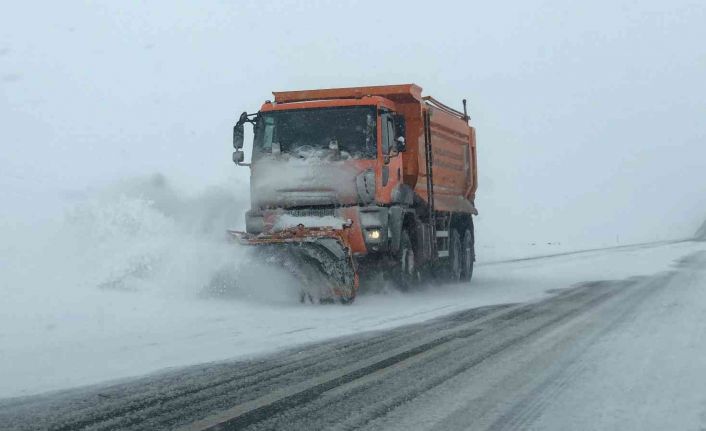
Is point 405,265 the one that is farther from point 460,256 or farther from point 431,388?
point 431,388

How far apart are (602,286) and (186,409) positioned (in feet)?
37.6

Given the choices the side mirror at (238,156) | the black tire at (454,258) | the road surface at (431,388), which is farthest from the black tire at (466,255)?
the road surface at (431,388)

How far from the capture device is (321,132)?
483 inches

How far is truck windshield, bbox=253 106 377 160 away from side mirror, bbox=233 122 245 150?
23 cm

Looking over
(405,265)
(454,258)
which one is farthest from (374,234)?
(454,258)

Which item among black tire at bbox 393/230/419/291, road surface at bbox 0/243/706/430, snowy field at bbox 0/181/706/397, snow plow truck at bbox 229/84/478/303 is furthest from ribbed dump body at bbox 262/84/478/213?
road surface at bbox 0/243/706/430

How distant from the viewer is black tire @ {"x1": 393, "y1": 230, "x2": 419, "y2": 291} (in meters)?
13.2

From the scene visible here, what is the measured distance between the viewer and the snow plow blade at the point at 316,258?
11.4m

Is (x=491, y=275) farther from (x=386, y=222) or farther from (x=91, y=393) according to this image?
(x=91, y=393)

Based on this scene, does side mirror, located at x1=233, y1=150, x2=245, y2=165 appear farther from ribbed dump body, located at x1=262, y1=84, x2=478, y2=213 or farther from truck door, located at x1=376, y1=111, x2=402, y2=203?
truck door, located at x1=376, y1=111, x2=402, y2=203

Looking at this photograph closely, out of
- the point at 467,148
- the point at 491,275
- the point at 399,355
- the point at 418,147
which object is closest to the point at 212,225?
the point at 418,147

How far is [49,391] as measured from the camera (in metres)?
5.46

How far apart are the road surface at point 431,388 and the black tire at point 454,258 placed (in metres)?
7.63

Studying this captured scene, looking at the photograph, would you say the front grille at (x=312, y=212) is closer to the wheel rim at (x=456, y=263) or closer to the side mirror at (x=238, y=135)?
the side mirror at (x=238, y=135)
